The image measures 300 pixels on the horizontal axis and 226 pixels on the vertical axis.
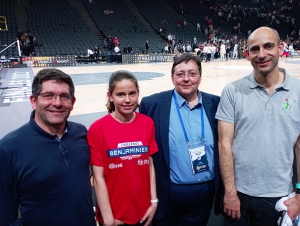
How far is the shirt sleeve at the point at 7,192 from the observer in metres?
1.24

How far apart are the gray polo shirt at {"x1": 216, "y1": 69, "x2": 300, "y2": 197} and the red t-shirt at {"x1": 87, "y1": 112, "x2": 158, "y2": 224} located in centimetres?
58

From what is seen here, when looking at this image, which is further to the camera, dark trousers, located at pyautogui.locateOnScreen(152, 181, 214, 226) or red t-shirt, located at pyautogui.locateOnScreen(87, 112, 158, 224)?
dark trousers, located at pyautogui.locateOnScreen(152, 181, 214, 226)

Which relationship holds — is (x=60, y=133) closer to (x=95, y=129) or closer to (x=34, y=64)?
(x=95, y=129)

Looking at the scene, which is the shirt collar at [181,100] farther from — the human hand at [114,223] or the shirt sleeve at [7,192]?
the shirt sleeve at [7,192]

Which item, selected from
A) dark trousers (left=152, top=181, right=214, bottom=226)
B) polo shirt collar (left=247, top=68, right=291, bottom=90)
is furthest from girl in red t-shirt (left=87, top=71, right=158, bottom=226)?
polo shirt collar (left=247, top=68, right=291, bottom=90)

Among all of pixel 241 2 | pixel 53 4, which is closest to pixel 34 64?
pixel 53 4

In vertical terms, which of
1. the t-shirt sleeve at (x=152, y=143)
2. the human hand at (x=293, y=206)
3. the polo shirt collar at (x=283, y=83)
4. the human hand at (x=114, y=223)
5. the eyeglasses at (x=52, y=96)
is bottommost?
the human hand at (x=114, y=223)

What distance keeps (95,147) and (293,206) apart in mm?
1324

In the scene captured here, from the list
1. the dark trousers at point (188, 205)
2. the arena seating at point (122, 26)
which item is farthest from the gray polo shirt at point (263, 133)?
the arena seating at point (122, 26)

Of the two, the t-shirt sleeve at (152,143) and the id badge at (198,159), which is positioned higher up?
the t-shirt sleeve at (152,143)

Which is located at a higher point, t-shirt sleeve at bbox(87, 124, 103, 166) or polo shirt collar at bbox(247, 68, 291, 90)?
polo shirt collar at bbox(247, 68, 291, 90)

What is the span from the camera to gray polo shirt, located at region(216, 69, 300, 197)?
1.62 metres

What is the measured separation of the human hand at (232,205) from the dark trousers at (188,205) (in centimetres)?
12

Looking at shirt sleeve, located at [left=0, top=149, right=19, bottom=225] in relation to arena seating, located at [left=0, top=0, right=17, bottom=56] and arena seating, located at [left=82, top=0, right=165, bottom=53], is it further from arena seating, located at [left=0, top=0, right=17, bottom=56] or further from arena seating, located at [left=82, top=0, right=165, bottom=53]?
arena seating, located at [left=82, top=0, right=165, bottom=53]
